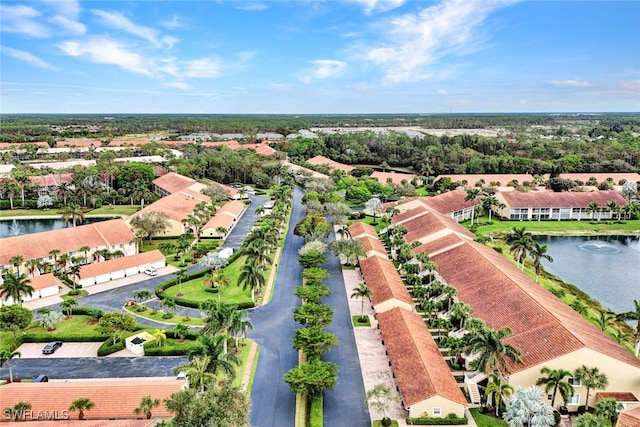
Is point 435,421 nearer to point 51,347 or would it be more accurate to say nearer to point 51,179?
point 51,347

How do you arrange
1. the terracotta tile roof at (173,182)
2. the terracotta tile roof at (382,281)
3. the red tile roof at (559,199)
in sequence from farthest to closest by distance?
the terracotta tile roof at (173,182), the red tile roof at (559,199), the terracotta tile roof at (382,281)

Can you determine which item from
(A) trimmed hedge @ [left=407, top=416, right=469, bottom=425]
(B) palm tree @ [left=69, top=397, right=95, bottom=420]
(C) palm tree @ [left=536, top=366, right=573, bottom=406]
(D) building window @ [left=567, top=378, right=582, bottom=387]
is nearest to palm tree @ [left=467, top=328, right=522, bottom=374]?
(C) palm tree @ [left=536, top=366, right=573, bottom=406]

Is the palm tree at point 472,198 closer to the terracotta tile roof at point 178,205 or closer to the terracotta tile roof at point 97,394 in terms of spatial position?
the terracotta tile roof at point 178,205

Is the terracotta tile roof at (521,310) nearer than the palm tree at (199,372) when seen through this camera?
No

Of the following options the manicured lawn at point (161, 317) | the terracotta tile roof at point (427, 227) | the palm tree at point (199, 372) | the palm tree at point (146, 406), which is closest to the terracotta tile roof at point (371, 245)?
the terracotta tile roof at point (427, 227)

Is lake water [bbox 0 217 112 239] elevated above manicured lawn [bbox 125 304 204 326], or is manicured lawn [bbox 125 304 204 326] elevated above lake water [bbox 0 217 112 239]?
lake water [bbox 0 217 112 239]

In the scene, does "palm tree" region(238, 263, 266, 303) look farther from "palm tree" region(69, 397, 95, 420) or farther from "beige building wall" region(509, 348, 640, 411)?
"beige building wall" region(509, 348, 640, 411)
